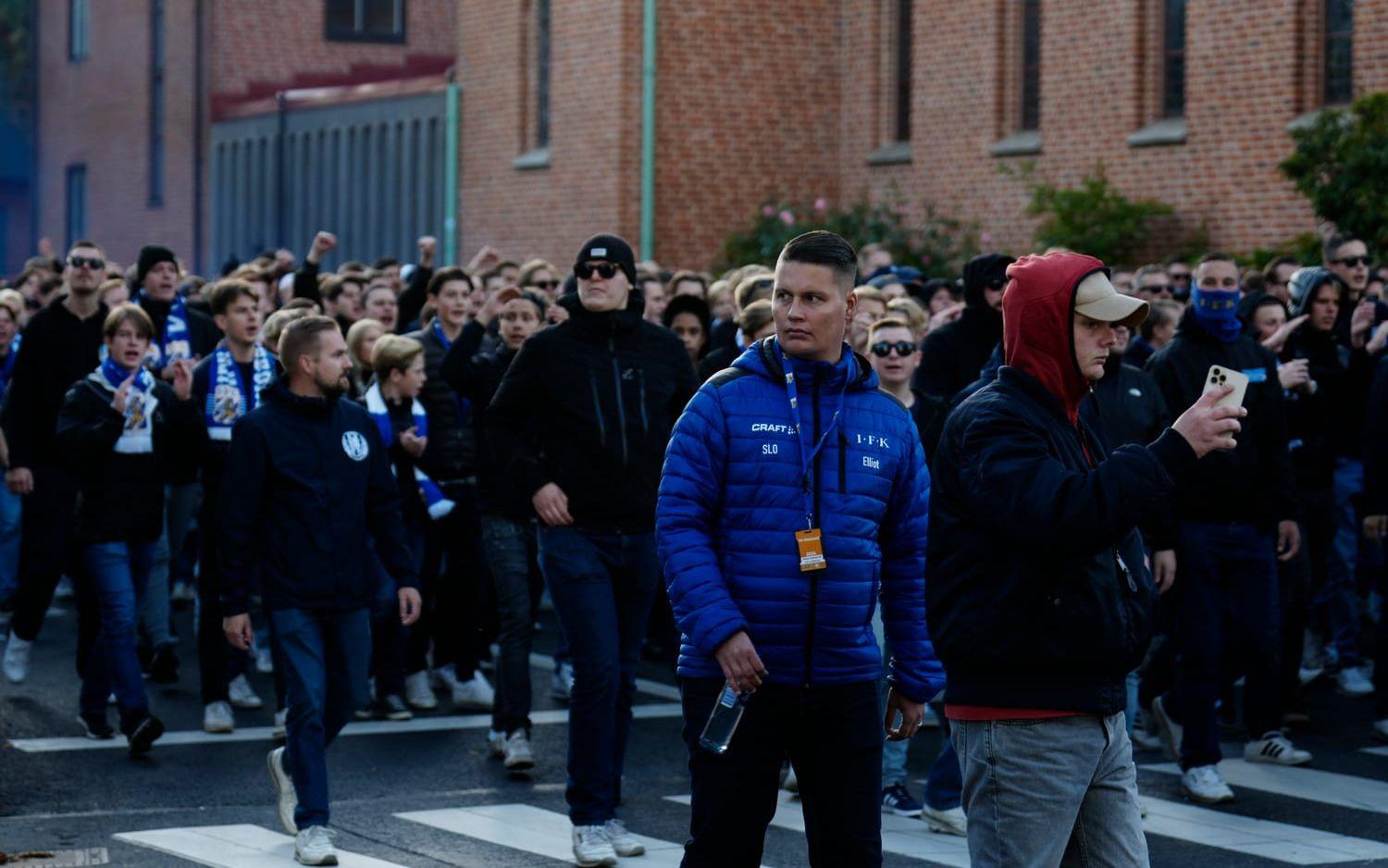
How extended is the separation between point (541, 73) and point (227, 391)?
64.3ft

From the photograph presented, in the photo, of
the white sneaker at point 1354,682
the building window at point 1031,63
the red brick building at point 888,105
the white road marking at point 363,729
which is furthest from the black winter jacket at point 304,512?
the building window at point 1031,63

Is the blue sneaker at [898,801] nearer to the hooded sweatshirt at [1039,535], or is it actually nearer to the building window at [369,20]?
the hooded sweatshirt at [1039,535]

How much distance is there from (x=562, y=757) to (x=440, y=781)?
31.5 inches

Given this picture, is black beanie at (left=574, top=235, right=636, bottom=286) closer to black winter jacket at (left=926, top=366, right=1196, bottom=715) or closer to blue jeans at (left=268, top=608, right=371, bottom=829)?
blue jeans at (left=268, top=608, right=371, bottom=829)

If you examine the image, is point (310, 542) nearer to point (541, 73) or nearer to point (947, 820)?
point (947, 820)

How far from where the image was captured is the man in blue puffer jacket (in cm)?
568

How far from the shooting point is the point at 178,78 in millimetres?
42938

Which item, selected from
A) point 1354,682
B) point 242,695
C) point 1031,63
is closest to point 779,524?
point 242,695

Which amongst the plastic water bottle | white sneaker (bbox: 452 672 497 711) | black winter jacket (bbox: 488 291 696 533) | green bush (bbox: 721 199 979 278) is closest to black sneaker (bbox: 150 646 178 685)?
white sneaker (bbox: 452 672 497 711)

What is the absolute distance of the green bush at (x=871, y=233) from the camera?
2536cm

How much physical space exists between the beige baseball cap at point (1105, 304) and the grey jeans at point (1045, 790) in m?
0.90

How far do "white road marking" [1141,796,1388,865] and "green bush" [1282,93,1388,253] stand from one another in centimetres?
965

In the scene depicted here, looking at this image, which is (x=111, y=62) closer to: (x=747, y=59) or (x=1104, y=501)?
(x=747, y=59)

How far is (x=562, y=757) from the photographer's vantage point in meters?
10.4
